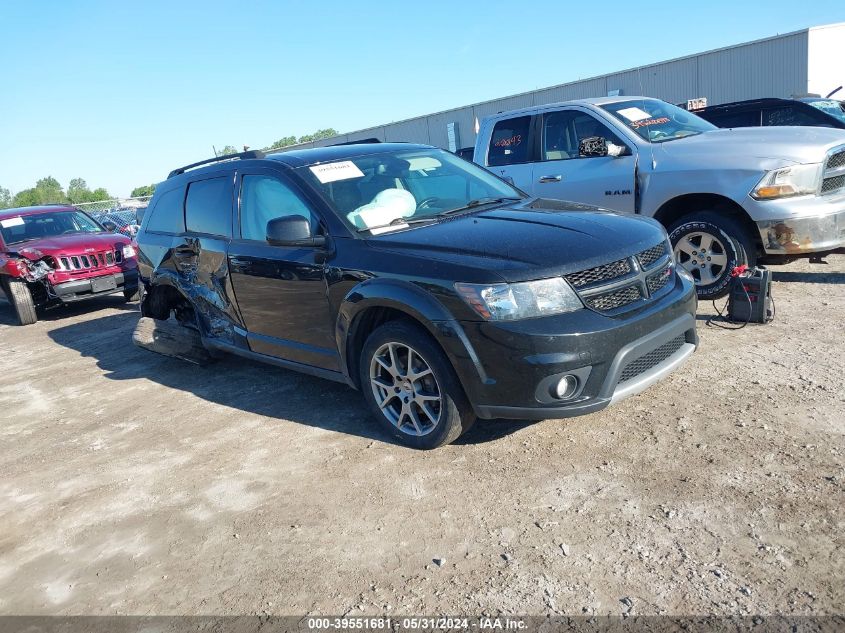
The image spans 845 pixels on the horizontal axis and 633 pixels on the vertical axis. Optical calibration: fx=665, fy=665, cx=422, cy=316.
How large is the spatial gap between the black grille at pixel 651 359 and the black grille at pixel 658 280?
30cm

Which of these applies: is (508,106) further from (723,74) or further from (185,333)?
(185,333)

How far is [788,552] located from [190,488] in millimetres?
3002

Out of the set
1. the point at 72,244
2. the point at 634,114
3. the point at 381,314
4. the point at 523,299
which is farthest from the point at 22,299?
the point at 523,299

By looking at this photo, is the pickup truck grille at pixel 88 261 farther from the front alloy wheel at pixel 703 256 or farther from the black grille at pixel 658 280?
the black grille at pixel 658 280

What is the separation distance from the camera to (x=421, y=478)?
354 centimetres

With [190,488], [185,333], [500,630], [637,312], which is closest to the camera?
[500,630]

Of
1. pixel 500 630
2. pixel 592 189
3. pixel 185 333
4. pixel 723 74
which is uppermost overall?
pixel 723 74

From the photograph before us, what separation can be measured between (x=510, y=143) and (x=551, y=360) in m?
4.92

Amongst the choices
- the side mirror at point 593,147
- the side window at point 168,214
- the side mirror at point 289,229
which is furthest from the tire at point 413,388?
→ the side mirror at point 593,147

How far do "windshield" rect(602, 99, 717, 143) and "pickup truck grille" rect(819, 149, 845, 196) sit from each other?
52.7 inches

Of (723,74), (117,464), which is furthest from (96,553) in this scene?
(723,74)

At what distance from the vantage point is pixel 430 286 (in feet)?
11.4

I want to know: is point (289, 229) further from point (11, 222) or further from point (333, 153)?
point (11, 222)

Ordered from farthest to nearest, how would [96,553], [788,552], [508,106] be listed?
[508,106], [96,553], [788,552]
